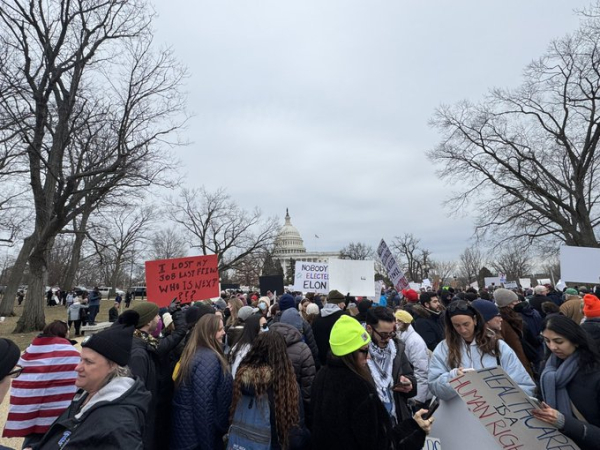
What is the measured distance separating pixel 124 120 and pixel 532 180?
73.7ft

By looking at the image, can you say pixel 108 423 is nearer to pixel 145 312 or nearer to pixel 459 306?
pixel 145 312

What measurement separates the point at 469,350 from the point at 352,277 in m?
9.02

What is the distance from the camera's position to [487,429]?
2.72 metres

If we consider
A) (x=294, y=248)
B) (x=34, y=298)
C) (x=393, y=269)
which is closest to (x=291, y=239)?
(x=294, y=248)

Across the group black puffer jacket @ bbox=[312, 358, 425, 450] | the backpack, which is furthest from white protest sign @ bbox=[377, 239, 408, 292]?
black puffer jacket @ bbox=[312, 358, 425, 450]

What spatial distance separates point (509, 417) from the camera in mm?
2674

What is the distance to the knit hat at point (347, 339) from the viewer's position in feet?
9.08

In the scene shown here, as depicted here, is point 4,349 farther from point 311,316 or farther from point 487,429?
point 311,316

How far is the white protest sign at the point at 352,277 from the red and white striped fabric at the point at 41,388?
9.06 metres

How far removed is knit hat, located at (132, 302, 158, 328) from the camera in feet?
13.8

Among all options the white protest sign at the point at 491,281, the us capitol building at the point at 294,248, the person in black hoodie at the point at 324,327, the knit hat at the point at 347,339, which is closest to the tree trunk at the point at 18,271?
the person in black hoodie at the point at 324,327

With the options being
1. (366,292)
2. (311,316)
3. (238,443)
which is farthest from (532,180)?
(238,443)

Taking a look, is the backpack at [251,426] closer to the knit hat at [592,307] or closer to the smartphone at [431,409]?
the smartphone at [431,409]

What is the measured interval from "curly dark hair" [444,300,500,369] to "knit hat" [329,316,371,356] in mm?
1152
